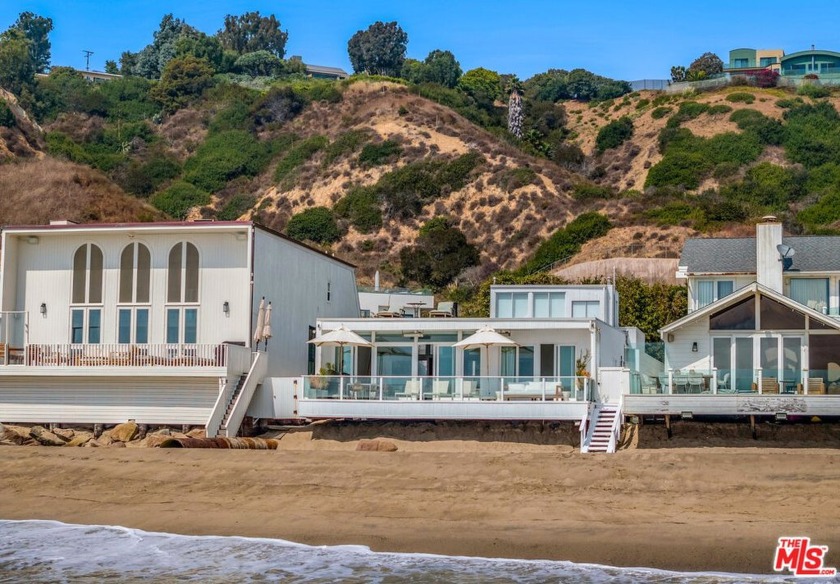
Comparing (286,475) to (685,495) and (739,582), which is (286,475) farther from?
(739,582)

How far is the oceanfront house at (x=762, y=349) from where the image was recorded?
1180 inches

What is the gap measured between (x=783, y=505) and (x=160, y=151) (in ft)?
327

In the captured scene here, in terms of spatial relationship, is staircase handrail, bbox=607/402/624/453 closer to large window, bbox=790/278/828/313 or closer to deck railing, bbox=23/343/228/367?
deck railing, bbox=23/343/228/367

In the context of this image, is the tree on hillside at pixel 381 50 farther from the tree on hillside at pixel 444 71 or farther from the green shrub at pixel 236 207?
the green shrub at pixel 236 207

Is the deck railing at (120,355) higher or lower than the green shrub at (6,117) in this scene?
lower

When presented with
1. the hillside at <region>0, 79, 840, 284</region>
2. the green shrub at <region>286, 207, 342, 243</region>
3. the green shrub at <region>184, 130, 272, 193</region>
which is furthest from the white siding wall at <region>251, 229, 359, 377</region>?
the green shrub at <region>184, 130, 272, 193</region>

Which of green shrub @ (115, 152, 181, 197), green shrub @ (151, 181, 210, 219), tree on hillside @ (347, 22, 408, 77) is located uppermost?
tree on hillside @ (347, 22, 408, 77)

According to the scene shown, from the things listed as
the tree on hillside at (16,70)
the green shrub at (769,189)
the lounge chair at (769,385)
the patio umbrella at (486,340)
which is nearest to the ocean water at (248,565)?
the patio umbrella at (486,340)

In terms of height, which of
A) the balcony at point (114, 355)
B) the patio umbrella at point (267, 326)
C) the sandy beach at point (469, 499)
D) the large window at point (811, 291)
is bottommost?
the sandy beach at point (469, 499)

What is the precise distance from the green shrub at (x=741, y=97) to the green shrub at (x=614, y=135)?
9.89m

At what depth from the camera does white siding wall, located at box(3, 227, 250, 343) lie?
34.7m

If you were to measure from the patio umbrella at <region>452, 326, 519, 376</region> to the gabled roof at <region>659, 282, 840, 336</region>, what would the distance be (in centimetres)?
502

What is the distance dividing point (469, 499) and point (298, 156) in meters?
84.6

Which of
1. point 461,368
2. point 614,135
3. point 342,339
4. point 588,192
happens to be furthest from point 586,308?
point 614,135
